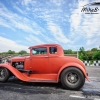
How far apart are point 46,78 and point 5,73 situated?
5.43ft

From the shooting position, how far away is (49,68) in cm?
547

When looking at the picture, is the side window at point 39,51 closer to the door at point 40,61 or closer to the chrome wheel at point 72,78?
the door at point 40,61

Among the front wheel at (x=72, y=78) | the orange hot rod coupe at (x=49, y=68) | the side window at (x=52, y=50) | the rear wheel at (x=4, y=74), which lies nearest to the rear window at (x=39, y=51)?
the orange hot rod coupe at (x=49, y=68)

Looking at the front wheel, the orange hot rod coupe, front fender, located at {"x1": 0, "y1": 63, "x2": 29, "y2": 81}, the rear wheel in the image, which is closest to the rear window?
the orange hot rod coupe

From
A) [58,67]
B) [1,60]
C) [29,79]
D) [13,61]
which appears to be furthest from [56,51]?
[1,60]

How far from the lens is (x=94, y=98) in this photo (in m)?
4.01

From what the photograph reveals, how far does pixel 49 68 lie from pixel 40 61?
1.43 ft

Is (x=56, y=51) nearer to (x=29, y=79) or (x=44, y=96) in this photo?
(x=29, y=79)

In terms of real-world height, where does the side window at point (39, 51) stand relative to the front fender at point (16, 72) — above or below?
above

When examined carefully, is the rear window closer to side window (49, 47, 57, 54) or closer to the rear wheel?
side window (49, 47, 57, 54)

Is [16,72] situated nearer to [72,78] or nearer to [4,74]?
[4,74]

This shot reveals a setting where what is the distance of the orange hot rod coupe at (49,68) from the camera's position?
5086 mm

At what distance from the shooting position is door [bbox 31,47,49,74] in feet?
18.1

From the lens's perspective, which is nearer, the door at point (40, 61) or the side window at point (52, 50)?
the door at point (40, 61)
